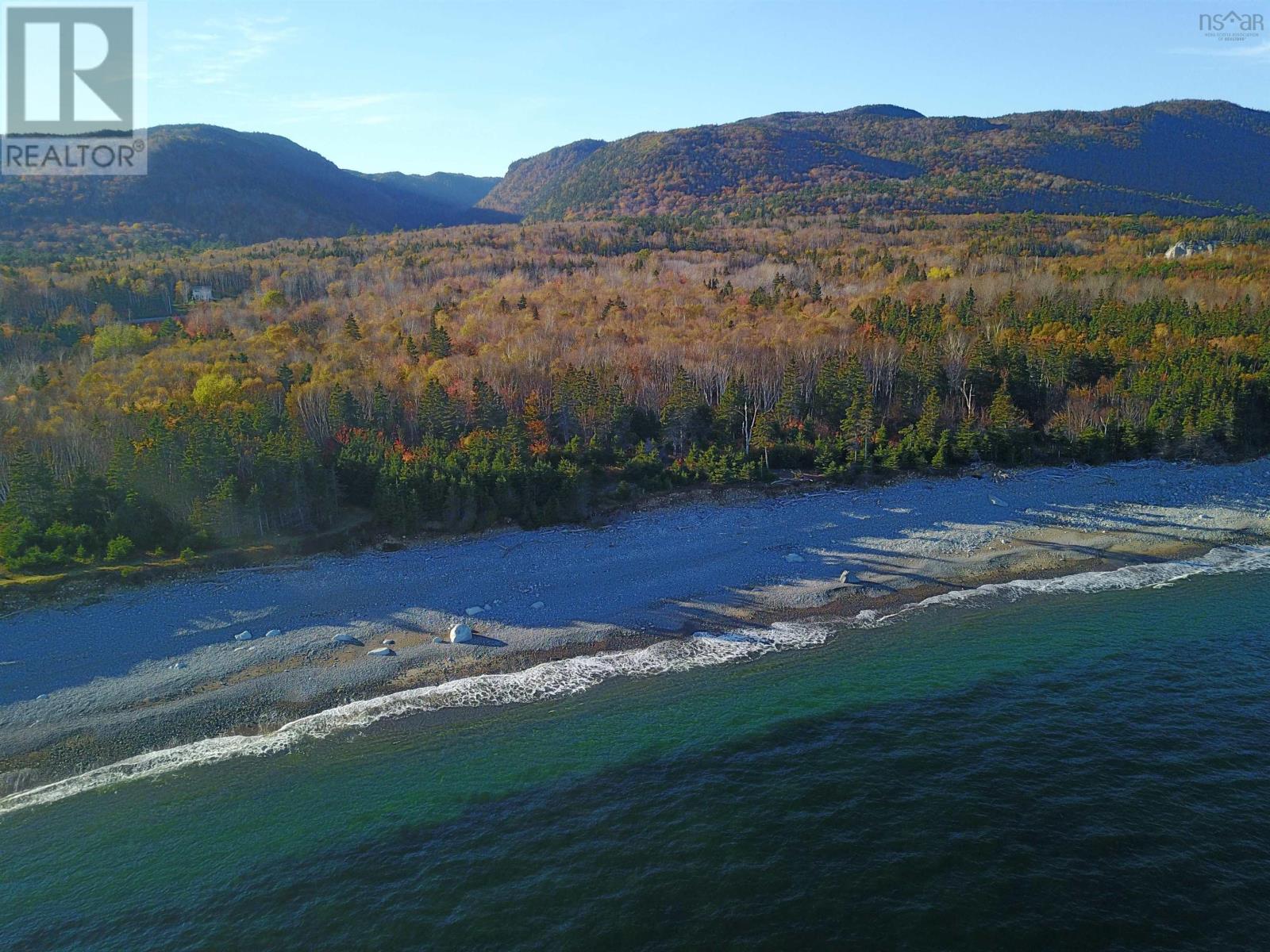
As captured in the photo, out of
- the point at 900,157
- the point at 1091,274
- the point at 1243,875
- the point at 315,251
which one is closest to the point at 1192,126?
the point at 900,157

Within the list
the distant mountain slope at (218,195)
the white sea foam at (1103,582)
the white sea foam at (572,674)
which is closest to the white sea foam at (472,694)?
the white sea foam at (572,674)

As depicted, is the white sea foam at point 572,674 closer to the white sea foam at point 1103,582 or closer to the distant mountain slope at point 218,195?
the white sea foam at point 1103,582

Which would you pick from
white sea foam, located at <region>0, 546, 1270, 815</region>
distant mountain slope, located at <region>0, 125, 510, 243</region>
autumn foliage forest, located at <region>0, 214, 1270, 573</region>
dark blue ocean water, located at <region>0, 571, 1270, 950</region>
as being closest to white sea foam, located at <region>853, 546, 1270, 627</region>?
white sea foam, located at <region>0, 546, 1270, 815</region>

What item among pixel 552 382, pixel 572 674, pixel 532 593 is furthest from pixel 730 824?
pixel 552 382

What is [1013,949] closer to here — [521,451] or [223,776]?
[223,776]

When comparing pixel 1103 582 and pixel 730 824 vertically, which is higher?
pixel 1103 582

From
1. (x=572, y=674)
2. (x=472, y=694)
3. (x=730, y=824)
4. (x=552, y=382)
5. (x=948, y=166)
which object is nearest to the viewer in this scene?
(x=730, y=824)

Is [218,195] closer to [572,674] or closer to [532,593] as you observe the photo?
[532,593]
